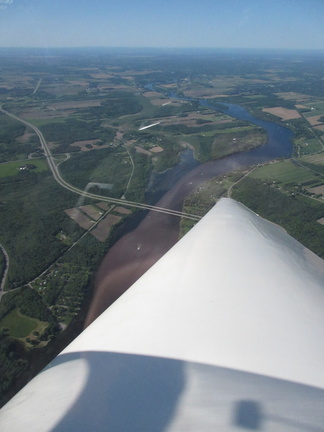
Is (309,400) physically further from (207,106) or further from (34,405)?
(207,106)

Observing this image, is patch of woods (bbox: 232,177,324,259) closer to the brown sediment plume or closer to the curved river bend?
the curved river bend

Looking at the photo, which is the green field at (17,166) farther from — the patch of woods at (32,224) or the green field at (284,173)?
the green field at (284,173)

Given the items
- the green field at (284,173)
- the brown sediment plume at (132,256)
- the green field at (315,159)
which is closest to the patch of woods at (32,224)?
the brown sediment plume at (132,256)

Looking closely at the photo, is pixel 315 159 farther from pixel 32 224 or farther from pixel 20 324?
pixel 20 324

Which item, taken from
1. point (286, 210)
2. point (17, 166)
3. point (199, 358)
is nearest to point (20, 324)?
point (199, 358)

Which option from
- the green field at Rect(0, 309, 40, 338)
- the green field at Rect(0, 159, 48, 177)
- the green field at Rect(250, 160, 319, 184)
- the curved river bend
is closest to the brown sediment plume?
the curved river bend

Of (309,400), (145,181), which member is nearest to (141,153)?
(145,181)
